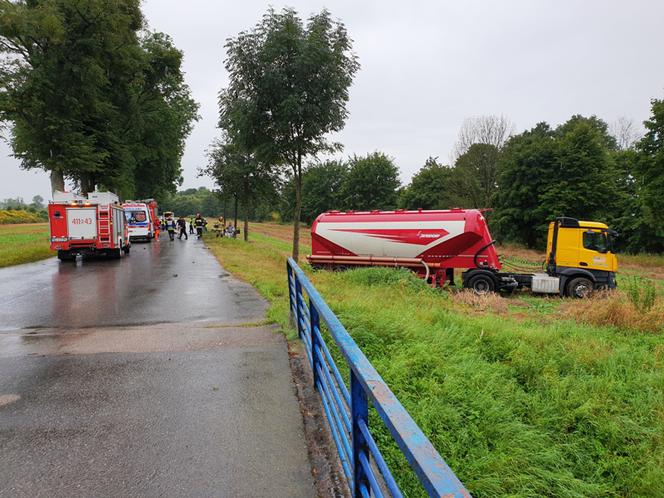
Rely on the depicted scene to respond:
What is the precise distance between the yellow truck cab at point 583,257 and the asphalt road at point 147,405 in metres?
11.2

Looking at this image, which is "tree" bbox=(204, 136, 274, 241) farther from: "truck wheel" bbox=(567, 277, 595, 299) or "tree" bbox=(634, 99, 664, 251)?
"tree" bbox=(634, 99, 664, 251)

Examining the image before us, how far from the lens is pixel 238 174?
2969cm

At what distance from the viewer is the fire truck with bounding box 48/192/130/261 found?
16.8 meters

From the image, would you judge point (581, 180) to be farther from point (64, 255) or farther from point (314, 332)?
point (314, 332)

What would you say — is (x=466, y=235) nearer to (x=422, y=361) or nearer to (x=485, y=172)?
(x=422, y=361)

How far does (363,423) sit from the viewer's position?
7.02 ft

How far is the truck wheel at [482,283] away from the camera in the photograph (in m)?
14.6

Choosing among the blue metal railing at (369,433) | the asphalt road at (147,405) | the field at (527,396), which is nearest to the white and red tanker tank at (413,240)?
the field at (527,396)

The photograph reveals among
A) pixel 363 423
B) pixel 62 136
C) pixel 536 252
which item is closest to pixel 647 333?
pixel 363 423

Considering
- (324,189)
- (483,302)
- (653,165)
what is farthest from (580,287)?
(324,189)

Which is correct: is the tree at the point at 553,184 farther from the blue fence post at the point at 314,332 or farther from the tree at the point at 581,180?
the blue fence post at the point at 314,332

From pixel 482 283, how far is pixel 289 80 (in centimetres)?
980

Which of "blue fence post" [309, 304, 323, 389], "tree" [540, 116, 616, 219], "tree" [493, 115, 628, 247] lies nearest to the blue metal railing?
"blue fence post" [309, 304, 323, 389]

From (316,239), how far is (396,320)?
11.7 meters
